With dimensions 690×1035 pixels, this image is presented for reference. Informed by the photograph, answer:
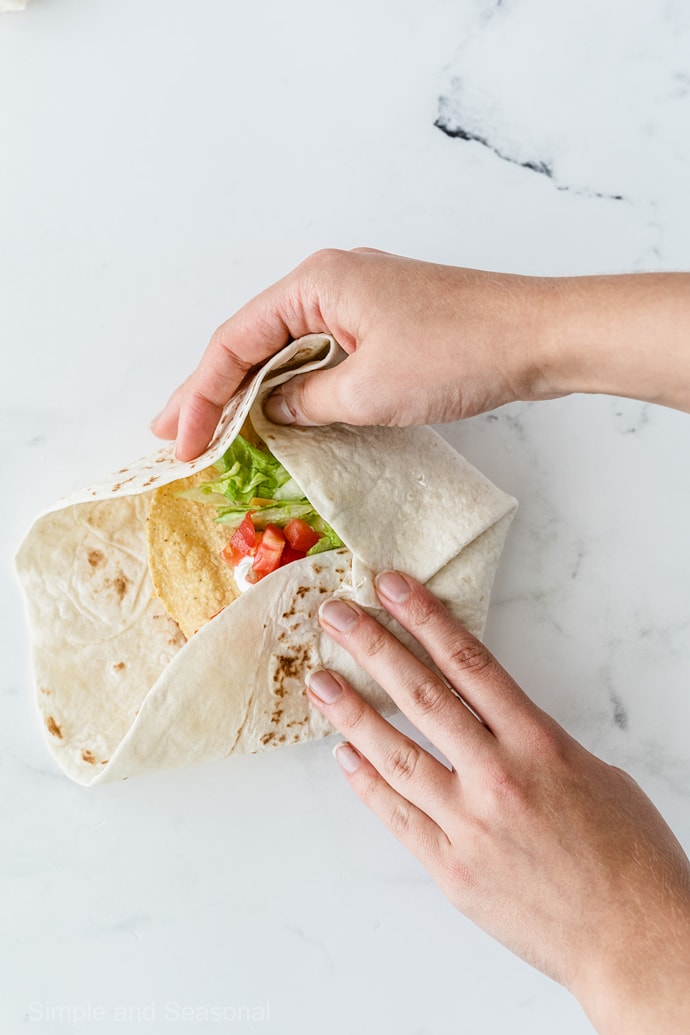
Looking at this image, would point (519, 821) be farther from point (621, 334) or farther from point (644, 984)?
point (621, 334)

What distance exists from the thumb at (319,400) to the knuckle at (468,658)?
60 centimetres

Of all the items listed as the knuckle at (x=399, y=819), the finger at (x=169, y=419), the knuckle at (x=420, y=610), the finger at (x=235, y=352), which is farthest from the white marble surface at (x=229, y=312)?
the knuckle at (x=420, y=610)

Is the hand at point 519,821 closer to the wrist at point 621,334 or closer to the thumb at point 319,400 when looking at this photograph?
the thumb at point 319,400

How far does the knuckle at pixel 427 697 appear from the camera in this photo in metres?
2.32

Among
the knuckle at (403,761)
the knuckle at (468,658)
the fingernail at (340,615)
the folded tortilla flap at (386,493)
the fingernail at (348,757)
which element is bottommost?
the fingernail at (348,757)

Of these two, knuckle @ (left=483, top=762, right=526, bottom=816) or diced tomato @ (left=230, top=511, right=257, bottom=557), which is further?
diced tomato @ (left=230, top=511, right=257, bottom=557)

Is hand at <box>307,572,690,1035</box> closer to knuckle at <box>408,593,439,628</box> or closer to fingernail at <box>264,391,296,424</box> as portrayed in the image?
knuckle at <box>408,593,439,628</box>

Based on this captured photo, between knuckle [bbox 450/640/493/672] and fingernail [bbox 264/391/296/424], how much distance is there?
27.7 inches

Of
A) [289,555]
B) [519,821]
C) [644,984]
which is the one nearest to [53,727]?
[289,555]

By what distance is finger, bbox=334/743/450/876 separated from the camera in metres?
2.36

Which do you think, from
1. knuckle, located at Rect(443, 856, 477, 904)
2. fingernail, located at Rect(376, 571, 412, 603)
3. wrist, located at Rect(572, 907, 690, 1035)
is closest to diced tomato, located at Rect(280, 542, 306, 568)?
fingernail, located at Rect(376, 571, 412, 603)

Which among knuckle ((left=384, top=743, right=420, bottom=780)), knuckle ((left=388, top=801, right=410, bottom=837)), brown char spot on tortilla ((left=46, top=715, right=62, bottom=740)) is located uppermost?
brown char spot on tortilla ((left=46, top=715, right=62, bottom=740))

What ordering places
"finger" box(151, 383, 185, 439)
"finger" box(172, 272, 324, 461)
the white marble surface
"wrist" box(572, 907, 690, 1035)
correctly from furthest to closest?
the white marble surface
"finger" box(151, 383, 185, 439)
"finger" box(172, 272, 324, 461)
"wrist" box(572, 907, 690, 1035)

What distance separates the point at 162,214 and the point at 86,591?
3.59ft
